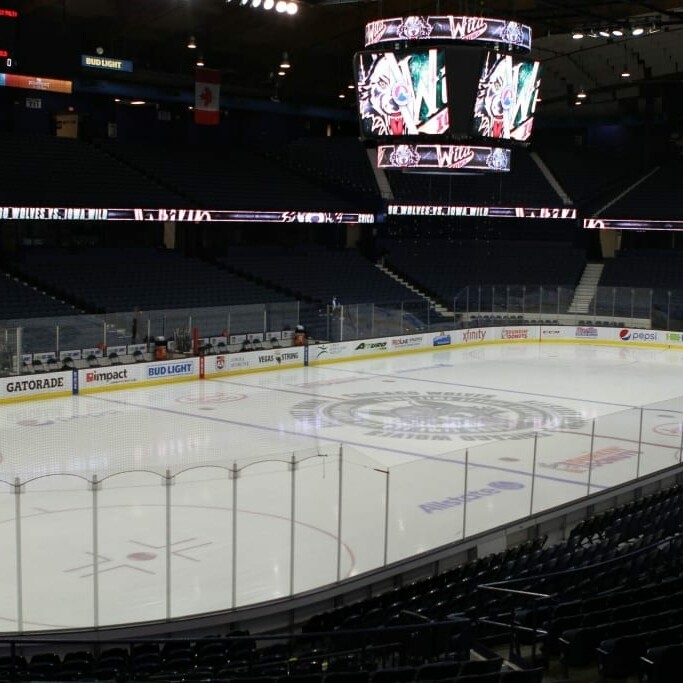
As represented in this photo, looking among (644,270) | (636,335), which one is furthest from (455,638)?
(644,270)

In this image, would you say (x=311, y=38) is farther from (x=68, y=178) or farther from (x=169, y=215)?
(x=68, y=178)

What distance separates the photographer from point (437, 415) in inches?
960

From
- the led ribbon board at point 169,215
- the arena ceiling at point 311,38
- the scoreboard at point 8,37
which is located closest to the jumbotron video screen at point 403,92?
the arena ceiling at point 311,38

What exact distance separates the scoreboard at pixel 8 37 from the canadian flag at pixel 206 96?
11081 millimetres

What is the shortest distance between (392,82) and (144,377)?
11.0m

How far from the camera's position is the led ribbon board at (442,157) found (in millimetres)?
22453

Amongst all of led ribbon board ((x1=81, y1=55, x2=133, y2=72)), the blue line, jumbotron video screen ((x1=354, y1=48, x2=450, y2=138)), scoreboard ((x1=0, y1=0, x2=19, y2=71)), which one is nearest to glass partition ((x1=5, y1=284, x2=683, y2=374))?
the blue line

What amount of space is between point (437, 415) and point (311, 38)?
60.0 ft

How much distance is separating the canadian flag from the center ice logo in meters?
14.9

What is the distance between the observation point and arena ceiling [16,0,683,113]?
104 feet

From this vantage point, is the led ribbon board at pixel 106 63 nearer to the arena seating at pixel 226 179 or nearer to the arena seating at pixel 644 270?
the arena seating at pixel 226 179

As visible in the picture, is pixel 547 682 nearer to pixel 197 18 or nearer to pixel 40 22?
pixel 40 22

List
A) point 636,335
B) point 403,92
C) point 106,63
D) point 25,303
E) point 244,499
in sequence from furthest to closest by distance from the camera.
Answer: point 636,335 → point 106,63 → point 25,303 → point 403,92 → point 244,499

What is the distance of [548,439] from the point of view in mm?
14719
